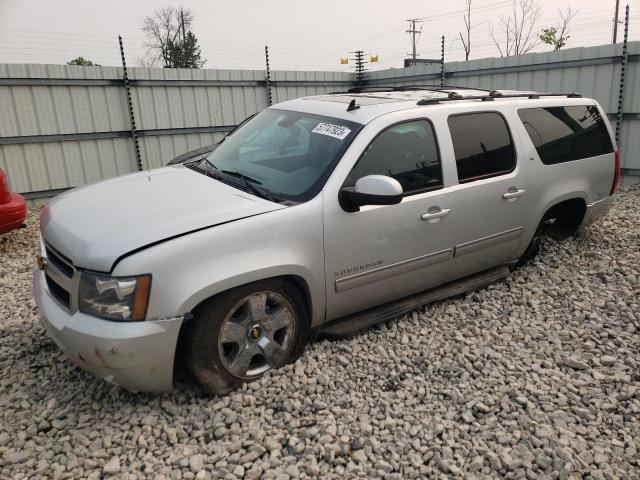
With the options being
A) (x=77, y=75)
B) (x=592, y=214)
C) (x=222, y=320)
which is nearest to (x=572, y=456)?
(x=222, y=320)

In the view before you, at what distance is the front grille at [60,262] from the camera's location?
2820 mm

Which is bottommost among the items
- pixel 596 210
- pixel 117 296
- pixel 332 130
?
pixel 596 210

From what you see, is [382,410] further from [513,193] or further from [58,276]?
[513,193]

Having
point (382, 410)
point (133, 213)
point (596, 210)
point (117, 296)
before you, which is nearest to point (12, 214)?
point (133, 213)

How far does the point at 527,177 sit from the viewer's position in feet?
14.1

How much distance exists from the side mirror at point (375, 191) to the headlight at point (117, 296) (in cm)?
133

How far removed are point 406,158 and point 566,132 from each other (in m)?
2.00

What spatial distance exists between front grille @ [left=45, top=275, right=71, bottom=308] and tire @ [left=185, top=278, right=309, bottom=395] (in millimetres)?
718

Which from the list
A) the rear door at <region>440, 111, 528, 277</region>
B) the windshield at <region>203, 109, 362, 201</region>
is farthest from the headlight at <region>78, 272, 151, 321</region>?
the rear door at <region>440, 111, 528, 277</region>

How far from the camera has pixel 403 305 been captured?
152 inches

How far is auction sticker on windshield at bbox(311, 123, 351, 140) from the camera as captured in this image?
11.4ft

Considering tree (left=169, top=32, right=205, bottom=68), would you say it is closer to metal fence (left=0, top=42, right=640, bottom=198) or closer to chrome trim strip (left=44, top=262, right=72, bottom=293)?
metal fence (left=0, top=42, right=640, bottom=198)

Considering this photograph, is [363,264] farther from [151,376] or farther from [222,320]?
[151,376]

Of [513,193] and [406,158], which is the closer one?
[406,158]
